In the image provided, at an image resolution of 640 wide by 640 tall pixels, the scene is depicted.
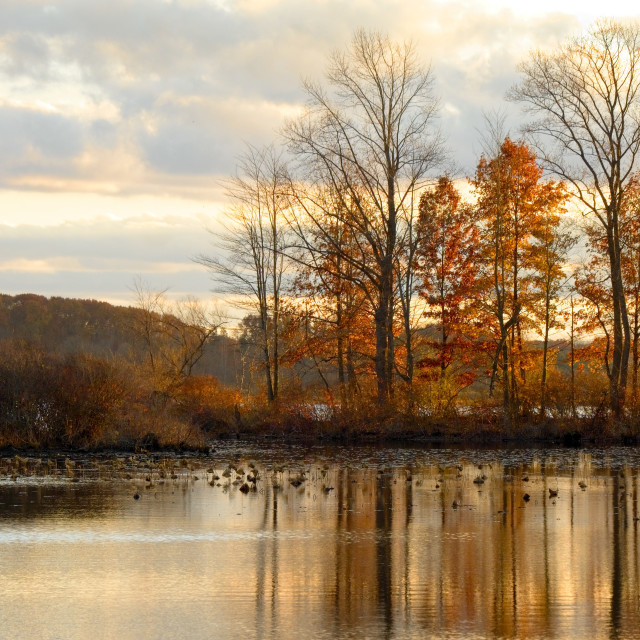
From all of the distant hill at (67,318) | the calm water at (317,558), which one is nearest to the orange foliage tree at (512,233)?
the calm water at (317,558)

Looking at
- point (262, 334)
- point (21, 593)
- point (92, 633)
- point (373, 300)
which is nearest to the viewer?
point (92, 633)

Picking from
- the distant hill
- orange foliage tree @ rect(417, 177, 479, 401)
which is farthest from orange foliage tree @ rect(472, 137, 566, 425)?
the distant hill

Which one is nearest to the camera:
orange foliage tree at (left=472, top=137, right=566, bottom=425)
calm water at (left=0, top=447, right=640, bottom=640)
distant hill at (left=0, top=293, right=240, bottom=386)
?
calm water at (left=0, top=447, right=640, bottom=640)

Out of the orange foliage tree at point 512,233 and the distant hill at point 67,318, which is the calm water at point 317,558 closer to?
the orange foliage tree at point 512,233

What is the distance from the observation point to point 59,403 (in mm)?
28453

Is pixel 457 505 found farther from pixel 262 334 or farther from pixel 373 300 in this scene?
pixel 262 334

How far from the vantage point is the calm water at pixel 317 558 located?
8398 millimetres

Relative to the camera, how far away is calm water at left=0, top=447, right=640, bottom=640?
8.40 m

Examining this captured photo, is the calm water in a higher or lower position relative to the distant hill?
lower

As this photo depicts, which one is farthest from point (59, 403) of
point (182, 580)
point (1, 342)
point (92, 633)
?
point (92, 633)

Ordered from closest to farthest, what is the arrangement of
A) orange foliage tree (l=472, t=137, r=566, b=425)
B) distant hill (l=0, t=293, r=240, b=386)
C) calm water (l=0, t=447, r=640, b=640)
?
calm water (l=0, t=447, r=640, b=640), orange foliage tree (l=472, t=137, r=566, b=425), distant hill (l=0, t=293, r=240, b=386)

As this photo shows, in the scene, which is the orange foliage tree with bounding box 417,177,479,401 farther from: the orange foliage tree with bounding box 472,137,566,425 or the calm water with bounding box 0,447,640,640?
the calm water with bounding box 0,447,640,640

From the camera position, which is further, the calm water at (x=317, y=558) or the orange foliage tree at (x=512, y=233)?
the orange foliage tree at (x=512, y=233)

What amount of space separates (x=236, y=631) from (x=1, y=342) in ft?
84.8
